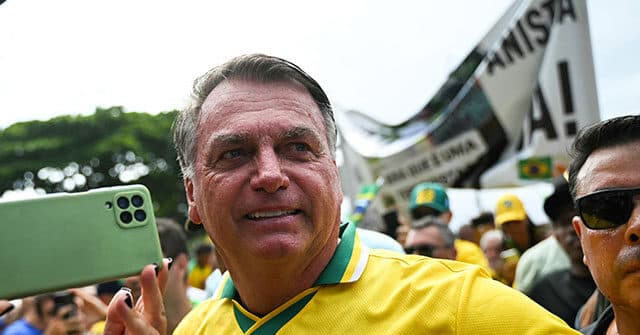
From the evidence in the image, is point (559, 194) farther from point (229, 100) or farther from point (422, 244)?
point (229, 100)

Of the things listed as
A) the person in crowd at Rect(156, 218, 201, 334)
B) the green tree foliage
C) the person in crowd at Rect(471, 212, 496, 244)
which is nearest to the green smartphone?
the person in crowd at Rect(156, 218, 201, 334)

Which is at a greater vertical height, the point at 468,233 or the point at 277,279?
the point at 277,279

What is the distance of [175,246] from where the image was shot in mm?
4664

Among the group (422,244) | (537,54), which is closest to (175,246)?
(422,244)

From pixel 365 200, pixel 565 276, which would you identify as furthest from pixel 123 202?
pixel 365 200

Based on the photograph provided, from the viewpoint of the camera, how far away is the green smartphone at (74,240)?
175 centimetres

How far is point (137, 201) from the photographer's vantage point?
1937 mm

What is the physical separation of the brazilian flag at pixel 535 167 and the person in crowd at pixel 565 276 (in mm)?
2898

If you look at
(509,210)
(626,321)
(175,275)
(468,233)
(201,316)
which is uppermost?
(201,316)

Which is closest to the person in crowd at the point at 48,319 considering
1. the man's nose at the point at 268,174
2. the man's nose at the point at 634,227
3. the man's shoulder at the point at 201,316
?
the man's shoulder at the point at 201,316

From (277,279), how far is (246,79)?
1.90ft

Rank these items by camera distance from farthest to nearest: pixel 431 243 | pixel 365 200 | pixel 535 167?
pixel 365 200 < pixel 535 167 < pixel 431 243

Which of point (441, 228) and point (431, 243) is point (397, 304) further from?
point (441, 228)

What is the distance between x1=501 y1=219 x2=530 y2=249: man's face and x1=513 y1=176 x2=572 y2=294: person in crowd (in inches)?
58.9
